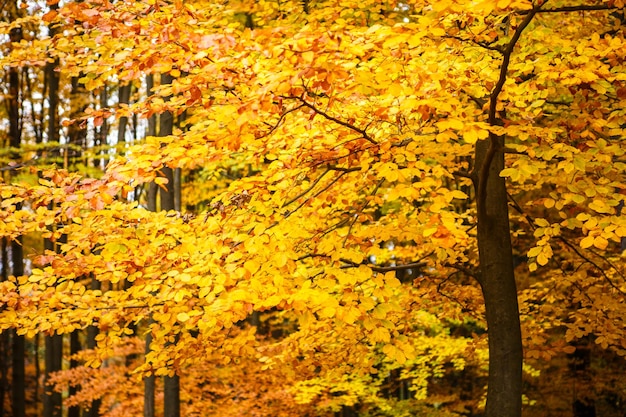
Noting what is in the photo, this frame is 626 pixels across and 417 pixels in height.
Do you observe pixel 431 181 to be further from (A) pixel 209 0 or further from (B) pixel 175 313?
(A) pixel 209 0

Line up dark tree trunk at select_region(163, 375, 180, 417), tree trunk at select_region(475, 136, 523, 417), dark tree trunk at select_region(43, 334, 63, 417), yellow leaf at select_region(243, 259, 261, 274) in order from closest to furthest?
yellow leaf at select_region(243, 259, 261, 274) → tree trunk at select_region(475, 136, 523, 417) → dark tree trunk at select_region(163, 375, 180, 417) → dark tree trunk at select_region(43, 334, 63, 417)

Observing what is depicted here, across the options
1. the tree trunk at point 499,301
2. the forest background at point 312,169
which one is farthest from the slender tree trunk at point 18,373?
the tree trunk at point 499,301

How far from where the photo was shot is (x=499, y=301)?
571 cm

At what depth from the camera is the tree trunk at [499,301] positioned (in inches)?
217

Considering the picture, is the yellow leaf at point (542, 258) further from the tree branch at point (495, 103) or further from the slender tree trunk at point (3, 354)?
the slender tree trunk at point (3, 354)

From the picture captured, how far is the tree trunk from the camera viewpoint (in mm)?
5504

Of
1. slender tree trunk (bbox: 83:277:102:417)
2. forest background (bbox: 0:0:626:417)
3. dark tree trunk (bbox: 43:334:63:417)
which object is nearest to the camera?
forest background (bbox: 0:0:626:417)

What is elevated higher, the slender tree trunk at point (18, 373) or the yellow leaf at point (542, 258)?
the yellow leaf at point (542, 258)

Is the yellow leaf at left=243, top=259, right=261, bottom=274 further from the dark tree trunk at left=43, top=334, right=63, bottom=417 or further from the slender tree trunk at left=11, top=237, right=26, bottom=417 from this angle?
the dark tree trunk at left=43, top=334, right=63, bottom=417

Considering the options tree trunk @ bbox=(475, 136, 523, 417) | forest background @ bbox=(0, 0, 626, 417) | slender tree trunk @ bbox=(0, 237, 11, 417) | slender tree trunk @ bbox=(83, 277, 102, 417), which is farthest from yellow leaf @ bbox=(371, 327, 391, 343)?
slender tree trunk @ bbox=(0, 237, 11, 417)

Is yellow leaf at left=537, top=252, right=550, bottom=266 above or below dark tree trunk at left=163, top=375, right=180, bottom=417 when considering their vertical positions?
above

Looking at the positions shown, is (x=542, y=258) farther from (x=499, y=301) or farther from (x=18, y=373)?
(x=18, y=373)

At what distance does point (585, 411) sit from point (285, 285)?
487 inches

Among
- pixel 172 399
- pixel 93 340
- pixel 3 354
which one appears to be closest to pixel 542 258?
pixel 172 399
